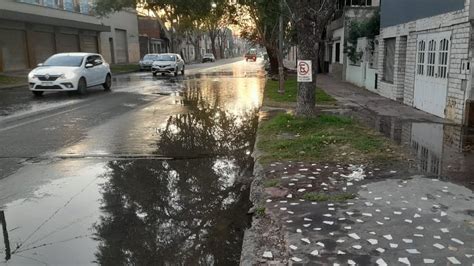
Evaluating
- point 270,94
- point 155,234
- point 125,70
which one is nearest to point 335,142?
point 155,234

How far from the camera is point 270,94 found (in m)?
17.3

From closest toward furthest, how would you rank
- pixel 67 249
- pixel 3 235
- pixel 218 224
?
pixel 67 249
pixel 3 235
pixel 218 224

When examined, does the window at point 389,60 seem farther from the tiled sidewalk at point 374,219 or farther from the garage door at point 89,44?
the garage door at point 89,44

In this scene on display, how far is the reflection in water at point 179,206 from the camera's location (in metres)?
4.35

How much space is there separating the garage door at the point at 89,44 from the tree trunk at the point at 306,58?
36.1 metres

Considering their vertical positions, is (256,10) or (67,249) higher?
(256,10)

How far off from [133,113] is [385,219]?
9.53m

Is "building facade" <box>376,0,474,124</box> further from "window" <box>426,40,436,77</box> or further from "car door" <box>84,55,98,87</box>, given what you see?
"car door" <box>84,55,98,87</box>

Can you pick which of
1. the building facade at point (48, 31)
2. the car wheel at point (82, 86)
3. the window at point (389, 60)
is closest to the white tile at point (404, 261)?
the window at point (389, 60)

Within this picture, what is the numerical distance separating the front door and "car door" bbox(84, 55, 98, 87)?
1246 centimetres

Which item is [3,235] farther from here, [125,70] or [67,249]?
[125,70]

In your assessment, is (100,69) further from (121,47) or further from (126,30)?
(126,30)

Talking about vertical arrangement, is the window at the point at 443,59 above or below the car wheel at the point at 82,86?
above

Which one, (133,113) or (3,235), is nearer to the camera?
(3,235)
